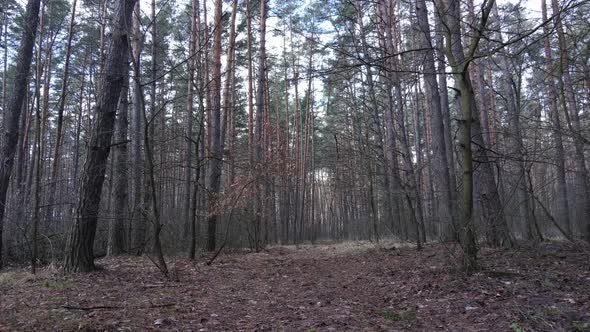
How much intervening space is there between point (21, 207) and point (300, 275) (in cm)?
758

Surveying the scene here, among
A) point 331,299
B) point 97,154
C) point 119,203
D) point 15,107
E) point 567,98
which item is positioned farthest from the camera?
point 119,203

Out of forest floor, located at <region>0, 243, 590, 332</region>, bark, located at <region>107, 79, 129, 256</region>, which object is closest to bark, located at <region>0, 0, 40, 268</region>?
bark, located at <region>107, 79, 129, 256</region>

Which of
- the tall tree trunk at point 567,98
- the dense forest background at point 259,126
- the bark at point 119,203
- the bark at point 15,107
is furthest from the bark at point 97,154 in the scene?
the tall tree trunk at point 567,98

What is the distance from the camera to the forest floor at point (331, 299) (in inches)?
146

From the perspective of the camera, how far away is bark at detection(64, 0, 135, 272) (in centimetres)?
662

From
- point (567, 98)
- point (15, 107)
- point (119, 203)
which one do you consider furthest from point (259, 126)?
point (567, 98)

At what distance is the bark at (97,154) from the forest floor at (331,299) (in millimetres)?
418

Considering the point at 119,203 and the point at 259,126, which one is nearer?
the point at 119,203

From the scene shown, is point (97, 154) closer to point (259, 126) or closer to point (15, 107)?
point (15, 107)

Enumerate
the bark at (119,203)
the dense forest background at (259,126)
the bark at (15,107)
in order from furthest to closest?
the bark at (119,203) < the bark at (15,107) < the dense forest background at (259,126)

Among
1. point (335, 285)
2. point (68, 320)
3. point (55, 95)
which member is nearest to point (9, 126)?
point (68, 320)

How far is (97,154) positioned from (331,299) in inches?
187

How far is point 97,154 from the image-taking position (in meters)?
6.85

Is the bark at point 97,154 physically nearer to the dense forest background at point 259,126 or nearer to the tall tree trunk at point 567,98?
the dense forest background at point 259,126
